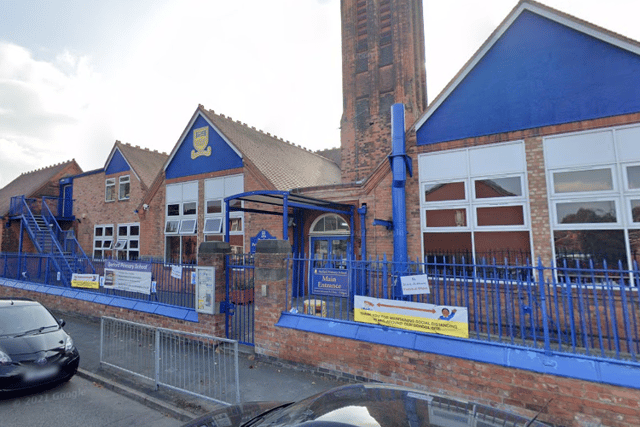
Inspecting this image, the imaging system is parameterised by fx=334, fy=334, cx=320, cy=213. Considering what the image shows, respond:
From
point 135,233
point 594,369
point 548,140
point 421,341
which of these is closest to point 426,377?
point 421,341

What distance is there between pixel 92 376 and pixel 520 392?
23.5ft

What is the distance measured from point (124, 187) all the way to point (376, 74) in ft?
51.6

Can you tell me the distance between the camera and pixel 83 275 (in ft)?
34.6

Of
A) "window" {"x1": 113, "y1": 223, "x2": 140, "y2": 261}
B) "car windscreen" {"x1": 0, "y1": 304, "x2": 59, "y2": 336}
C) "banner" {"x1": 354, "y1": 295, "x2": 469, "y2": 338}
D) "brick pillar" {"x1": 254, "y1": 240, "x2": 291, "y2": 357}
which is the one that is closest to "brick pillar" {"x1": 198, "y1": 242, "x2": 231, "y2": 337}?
"brick pillar" {"x1": 254, "y1": 240, "x2": 291, "y2": 357}

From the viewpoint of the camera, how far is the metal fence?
5.35 metres

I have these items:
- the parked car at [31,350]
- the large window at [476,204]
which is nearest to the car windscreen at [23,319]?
the parked car at [31,350]

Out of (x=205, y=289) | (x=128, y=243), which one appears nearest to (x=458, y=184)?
(x=205, y=289)

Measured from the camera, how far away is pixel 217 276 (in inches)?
292

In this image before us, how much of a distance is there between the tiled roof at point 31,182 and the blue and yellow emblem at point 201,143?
602 inches

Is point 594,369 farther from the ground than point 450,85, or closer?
closer

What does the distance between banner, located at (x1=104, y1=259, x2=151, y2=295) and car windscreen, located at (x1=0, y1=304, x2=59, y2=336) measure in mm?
2104

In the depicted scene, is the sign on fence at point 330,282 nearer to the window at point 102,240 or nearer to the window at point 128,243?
the window at point 128,243

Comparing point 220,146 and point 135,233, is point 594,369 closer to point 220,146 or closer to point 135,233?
point 220,146

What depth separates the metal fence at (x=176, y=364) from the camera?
5352 mm
